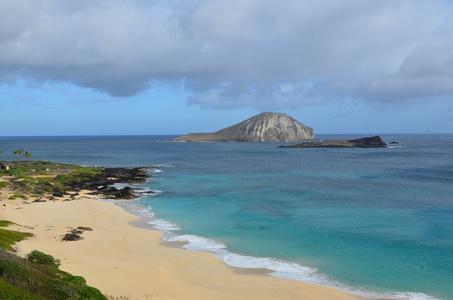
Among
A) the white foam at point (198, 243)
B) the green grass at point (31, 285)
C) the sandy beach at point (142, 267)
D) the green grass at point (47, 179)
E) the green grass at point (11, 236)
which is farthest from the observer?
the green grass at point (47, 179)

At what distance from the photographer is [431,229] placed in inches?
1271

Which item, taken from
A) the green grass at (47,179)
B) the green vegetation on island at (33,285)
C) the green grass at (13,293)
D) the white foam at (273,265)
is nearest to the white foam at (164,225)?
the white foam at (273,265)

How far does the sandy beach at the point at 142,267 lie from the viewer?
1878 cm

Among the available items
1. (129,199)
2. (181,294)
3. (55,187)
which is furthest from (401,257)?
(55,187)

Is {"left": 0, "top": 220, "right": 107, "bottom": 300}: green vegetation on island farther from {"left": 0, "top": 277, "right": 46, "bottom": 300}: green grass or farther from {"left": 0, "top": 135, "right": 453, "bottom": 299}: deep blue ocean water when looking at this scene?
{"left": 0, "top": 135, "right": 453, "bottom": 299}: deep blue ocean water

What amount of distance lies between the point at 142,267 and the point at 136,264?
0.80 metres

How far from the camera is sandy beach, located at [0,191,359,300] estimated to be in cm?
1878

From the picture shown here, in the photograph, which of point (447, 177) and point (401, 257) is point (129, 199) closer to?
point (401, 257)

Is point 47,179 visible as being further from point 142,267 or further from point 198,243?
point 142,267

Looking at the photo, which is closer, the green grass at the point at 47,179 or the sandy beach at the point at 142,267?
the sandy beach at the point at 142,267

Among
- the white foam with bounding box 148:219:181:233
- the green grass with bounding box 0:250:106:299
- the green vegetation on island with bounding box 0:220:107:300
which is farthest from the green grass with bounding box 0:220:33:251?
the white foam with bounding box 148:219:181:233

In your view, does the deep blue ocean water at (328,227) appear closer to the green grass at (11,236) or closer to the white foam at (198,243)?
the white foam at (198,243)

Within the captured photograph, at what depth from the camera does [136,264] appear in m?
23.0

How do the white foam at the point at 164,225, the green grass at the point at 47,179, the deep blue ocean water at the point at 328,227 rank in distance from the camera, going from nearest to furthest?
the deep blue ocean water at the point at 328,227
the white foam at the point at 164,225
the green grass at the point at 47,179
